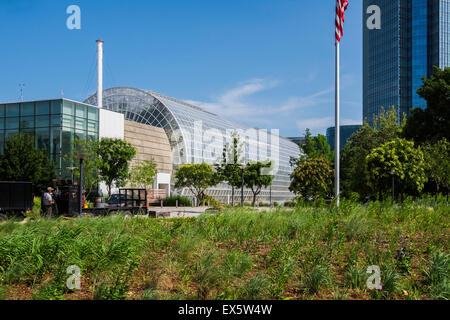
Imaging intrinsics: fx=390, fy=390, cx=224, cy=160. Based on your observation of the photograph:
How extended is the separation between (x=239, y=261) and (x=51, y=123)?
36.1m

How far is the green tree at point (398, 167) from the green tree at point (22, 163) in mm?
24706

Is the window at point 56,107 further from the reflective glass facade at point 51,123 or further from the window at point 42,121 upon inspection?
the window at point 42,121

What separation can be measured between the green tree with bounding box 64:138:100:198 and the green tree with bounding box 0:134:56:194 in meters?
2.91

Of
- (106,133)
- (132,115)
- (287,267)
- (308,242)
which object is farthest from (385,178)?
(132,115)

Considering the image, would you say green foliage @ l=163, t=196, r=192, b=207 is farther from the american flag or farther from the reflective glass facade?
the american flag

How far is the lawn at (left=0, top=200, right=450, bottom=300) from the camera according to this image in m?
5.48

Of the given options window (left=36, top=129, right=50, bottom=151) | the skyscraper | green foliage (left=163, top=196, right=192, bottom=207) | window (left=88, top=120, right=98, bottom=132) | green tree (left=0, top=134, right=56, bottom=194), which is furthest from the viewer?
the skyscraper

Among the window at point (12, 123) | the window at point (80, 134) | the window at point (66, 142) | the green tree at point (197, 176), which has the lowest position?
the green tree at point (197, 176)

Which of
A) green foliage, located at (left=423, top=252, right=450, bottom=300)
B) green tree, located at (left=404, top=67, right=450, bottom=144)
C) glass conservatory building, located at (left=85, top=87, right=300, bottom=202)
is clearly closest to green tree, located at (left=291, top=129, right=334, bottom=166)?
glass conservatory building, located at (left=85, top=87, right=300, bottom=202)

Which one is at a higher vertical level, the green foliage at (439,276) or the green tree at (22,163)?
the green tree at (22,163)

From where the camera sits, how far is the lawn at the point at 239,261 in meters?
5.48

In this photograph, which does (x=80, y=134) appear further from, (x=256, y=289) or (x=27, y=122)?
(x=256, y=289)

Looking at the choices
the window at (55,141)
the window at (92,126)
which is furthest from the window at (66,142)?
the window at (92,126)
